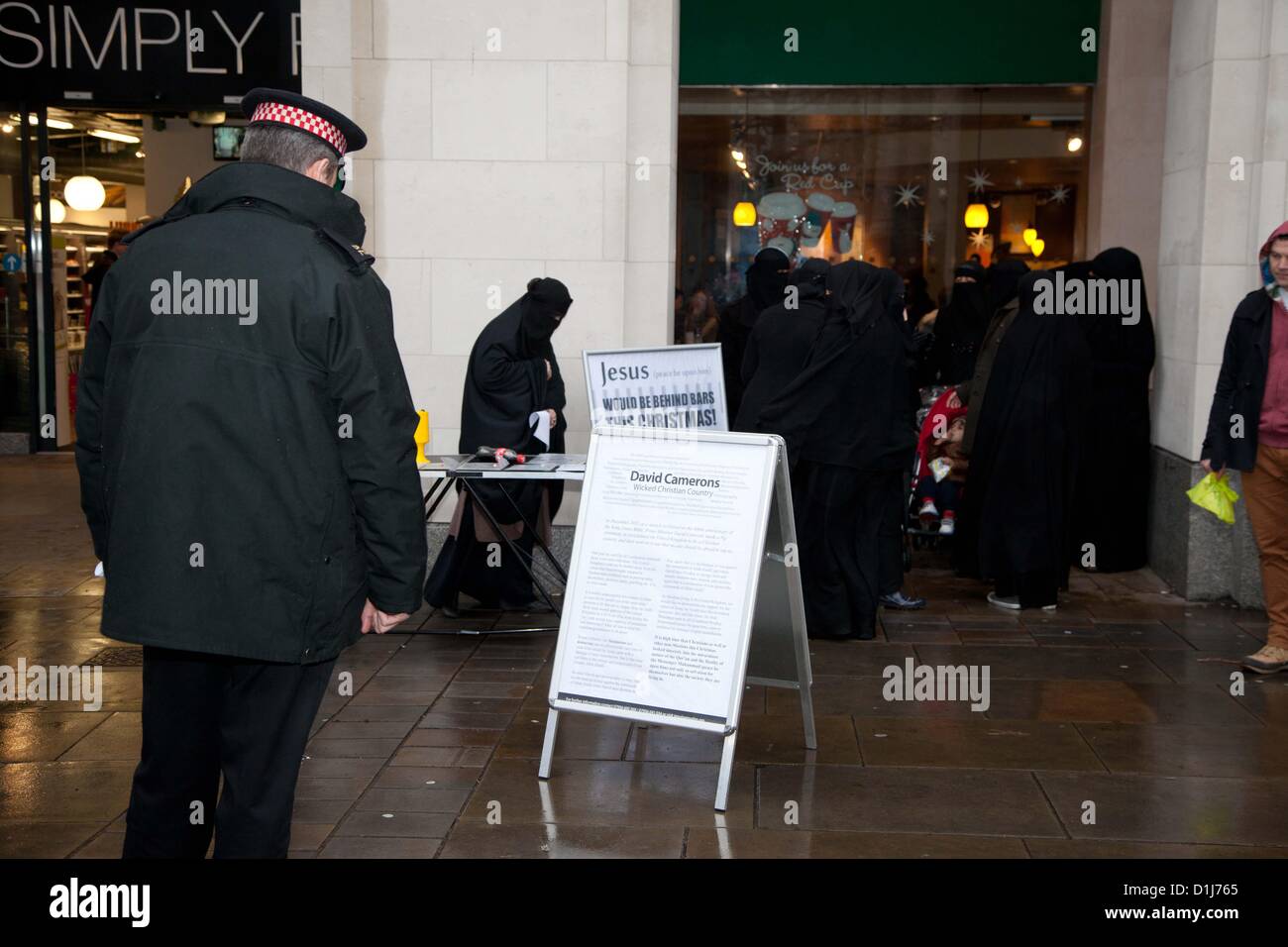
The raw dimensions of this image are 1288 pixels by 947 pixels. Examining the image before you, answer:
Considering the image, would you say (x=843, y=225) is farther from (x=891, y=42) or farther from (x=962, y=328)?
(x=962, y=328)

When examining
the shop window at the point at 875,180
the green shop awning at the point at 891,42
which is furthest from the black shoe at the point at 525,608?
the green shop awning at the point at 891,42

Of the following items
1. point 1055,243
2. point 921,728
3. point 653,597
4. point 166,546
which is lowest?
point 921,728

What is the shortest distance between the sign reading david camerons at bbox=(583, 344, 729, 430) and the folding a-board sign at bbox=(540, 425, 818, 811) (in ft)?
7.76

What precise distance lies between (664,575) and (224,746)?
1980mm

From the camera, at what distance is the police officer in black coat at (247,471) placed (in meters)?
3.23

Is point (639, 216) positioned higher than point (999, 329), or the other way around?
point (639, 216)

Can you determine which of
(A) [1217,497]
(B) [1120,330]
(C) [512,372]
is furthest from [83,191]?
(A) [1217,497]

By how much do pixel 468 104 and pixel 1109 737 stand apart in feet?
16.1

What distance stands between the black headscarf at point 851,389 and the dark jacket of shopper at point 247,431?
154 inches
